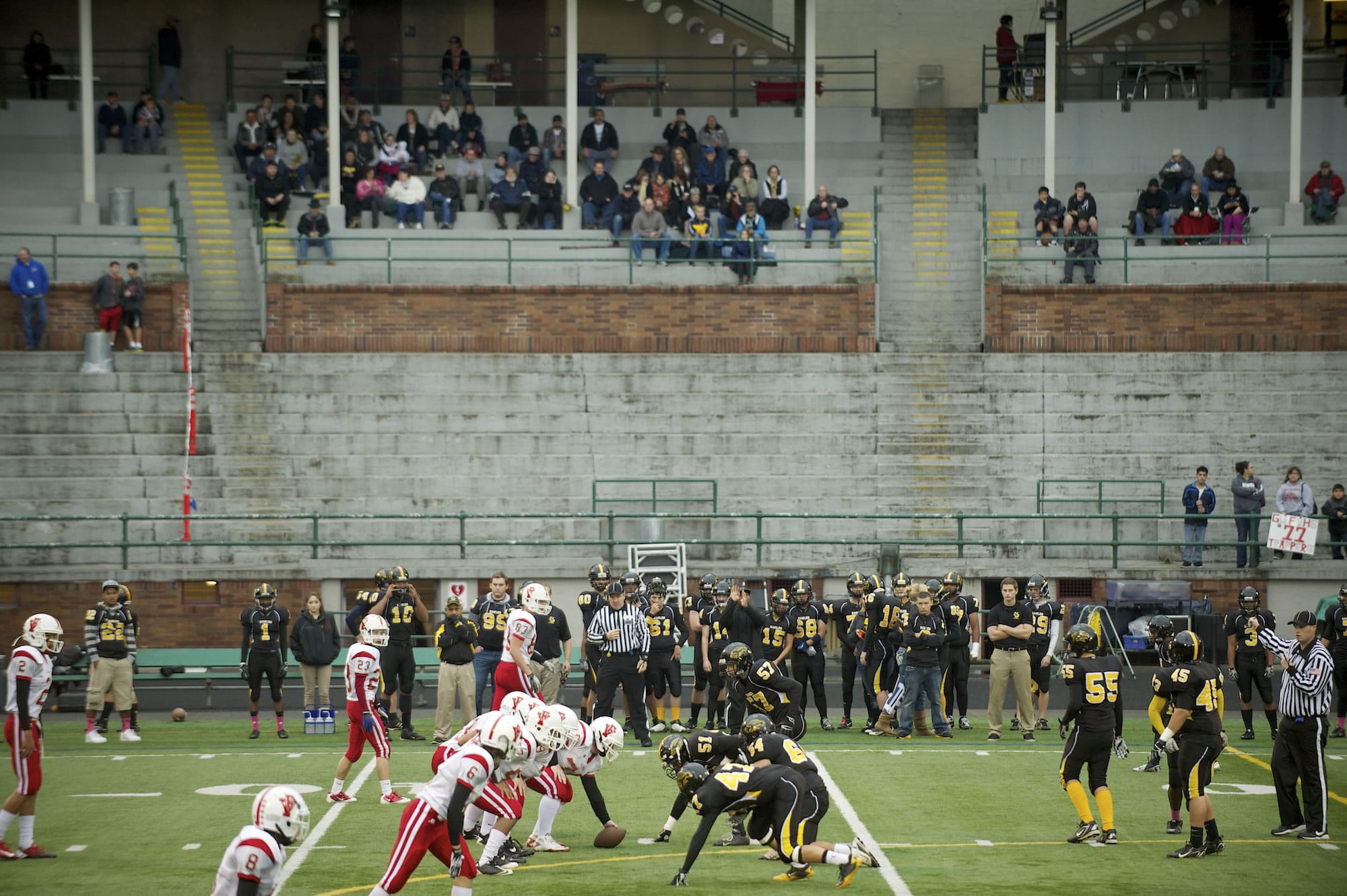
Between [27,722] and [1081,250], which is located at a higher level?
[1081,250]

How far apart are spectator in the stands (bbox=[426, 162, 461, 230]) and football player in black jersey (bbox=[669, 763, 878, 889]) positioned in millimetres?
19782

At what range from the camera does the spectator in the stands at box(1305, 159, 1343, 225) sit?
29828 millimetres

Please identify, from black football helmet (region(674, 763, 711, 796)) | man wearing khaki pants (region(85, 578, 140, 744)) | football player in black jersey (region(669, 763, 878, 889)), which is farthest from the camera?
man wearing khaki pants (region(85, 578, 140, 744))

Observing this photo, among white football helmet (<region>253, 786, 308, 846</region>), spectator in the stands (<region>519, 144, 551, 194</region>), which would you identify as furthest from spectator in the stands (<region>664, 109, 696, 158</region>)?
white football helmet (<region>253, 786, 308, 846</region>)

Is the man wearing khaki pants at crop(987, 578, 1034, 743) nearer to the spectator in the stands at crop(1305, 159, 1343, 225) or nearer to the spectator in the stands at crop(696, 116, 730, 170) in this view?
the spectator in the stands at crop(696, 116, 730, 170)

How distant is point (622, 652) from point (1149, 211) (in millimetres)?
16770

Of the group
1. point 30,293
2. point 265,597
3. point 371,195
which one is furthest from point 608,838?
point 371,195

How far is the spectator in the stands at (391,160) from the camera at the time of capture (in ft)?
98.6

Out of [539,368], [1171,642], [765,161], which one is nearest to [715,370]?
[539,368]

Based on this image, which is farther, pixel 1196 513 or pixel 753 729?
pixel 1196 513

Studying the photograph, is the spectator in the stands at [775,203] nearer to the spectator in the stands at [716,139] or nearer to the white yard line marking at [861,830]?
the spectator in the stands at [716,139]

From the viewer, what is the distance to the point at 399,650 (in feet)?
59.6

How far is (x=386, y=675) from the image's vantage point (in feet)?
59.2

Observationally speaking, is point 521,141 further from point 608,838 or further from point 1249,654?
point 608,838
